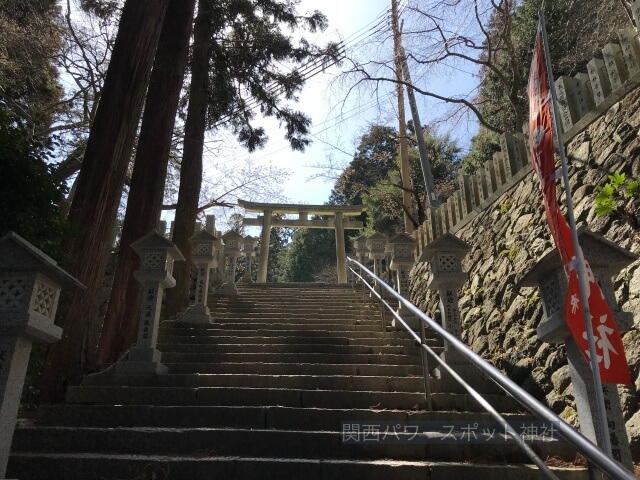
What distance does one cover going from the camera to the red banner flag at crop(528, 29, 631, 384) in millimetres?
2242

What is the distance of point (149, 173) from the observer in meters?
7.14

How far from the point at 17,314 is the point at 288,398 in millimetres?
2422

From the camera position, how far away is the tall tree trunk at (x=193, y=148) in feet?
28.1

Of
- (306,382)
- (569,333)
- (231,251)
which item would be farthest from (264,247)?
(569,333)

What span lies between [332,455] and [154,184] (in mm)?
5116

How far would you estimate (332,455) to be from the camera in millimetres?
3482

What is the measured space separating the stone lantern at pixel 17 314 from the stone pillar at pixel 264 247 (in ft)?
37.7

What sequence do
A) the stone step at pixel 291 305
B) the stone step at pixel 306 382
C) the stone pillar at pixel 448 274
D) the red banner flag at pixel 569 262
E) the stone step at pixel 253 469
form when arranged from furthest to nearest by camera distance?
the stone step at pixel 291 305 < the stone pillar at pixel 448 274 < the stone step at pixel 306 382 < the stone step at pixel 253 469 < the red banner flag at pixel 569 262

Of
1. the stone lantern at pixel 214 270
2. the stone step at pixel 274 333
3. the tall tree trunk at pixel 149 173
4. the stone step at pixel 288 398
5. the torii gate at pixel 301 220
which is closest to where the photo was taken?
the stone step at pixel 288 398

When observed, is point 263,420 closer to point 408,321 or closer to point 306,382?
point 306,382

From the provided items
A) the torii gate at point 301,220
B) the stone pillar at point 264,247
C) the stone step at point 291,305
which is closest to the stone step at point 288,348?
the stone step at point 291,305

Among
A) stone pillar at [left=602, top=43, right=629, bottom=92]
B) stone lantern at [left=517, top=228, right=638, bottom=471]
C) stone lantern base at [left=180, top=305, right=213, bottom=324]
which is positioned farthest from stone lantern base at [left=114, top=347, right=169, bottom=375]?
stone pillar at [left=602, top=43, right=629, bottom=92]

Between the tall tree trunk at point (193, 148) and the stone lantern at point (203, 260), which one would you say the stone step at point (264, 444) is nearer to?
the stone lantern at point (203, 260)

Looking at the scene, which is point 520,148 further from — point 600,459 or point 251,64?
point 600,459
